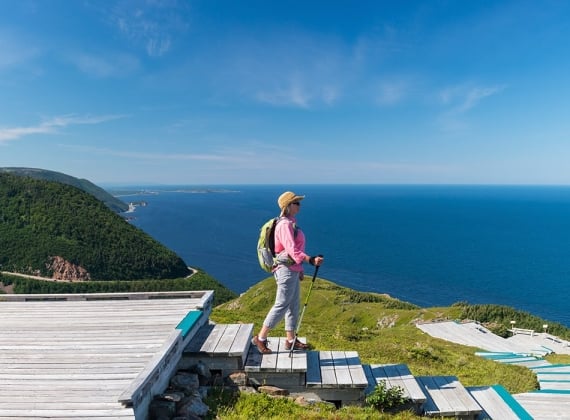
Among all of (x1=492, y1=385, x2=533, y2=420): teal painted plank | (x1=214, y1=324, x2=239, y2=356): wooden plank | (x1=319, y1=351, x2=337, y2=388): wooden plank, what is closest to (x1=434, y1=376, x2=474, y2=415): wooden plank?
(x1=492, y1=385, x2=533, y2=420): teal painted plank

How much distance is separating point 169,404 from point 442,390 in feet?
17.5

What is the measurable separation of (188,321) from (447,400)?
5435mm

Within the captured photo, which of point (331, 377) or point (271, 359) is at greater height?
point (271, 359)

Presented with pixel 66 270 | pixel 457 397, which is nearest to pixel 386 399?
pixel 457 397

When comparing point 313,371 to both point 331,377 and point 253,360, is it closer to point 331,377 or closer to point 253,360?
point 331,377

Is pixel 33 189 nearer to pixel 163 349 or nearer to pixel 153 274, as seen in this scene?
pixel 153 274

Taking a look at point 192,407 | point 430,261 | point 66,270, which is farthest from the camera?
point 430,261

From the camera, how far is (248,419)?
18.7 feet

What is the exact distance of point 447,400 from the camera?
6.96 metres

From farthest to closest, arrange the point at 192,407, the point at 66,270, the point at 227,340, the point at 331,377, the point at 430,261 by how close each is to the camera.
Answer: the point at 430,261
the point at 66,270
the point at 227,340
the point at 331,377
the point at 192,407

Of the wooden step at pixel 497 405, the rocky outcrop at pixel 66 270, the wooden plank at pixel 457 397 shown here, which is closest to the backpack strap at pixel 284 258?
the wooden plank at pixel 457 397

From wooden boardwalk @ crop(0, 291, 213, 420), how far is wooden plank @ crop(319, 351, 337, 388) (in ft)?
9.01

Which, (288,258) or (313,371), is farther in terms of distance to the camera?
(313,371)

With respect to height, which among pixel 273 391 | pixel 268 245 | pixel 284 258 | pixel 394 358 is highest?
pixel 268 245
